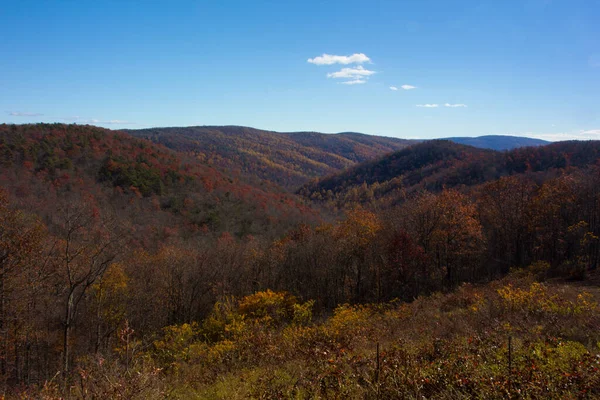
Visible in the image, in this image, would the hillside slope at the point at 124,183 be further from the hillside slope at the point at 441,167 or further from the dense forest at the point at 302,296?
the hillside slope at the point at 441,167

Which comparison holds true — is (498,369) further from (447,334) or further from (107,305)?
(107,305)

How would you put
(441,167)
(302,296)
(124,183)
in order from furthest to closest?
1. (441,167)
2. (124,183)
3. (302,296)

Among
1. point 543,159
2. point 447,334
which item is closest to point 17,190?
point 447,334

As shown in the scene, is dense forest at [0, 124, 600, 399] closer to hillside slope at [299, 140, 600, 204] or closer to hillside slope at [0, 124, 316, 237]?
hillside slope at [0, 124, 316, 237]

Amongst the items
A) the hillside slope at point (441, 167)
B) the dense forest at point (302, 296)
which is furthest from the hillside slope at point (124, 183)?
the hillside slope at point (441, 167)

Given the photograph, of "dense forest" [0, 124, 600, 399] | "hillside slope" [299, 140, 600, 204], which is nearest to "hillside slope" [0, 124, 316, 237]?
"dense forest" [0, 124, 600, 399]

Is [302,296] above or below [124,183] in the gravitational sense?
below

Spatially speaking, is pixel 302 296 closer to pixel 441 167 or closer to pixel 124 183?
pixel 124 183

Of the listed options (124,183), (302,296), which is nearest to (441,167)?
(124,183)

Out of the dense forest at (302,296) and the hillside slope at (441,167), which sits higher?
the hillside slope at (441,167)
